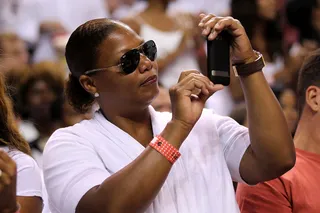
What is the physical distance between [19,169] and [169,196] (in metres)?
0.57

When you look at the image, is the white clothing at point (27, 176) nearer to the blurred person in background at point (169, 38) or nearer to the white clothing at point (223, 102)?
the blurred person in background at point (169, 38)

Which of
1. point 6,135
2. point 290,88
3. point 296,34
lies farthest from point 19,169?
point 296,34

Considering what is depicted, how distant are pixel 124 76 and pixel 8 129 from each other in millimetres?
551

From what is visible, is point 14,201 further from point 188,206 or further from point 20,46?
point 20,46

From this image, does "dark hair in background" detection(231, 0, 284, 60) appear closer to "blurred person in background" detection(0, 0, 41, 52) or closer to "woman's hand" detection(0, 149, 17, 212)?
"blurred person in background" detection(0, 0, 41, 52)

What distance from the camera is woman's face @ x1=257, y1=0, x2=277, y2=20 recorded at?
6.42 meters

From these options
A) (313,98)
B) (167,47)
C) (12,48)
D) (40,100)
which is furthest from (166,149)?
(12,48)

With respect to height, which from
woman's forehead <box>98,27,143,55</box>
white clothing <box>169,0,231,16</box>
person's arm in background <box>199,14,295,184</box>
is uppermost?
woman's forehead <box>98,27,143,55</box>

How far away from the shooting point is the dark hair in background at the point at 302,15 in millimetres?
6844

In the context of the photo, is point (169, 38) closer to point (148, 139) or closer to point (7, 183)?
point (148, 139)

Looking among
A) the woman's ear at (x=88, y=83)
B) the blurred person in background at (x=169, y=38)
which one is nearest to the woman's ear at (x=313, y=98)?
the woman's ear at (x=88, y=83)

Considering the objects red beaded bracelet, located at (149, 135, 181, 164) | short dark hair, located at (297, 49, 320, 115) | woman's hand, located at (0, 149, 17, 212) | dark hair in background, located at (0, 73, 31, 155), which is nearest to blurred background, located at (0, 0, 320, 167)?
short dark hair, located at (297, 49, 320, 115)

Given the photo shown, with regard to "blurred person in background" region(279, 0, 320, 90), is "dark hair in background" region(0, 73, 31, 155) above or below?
above

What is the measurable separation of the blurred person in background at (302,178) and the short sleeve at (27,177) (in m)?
0.83
